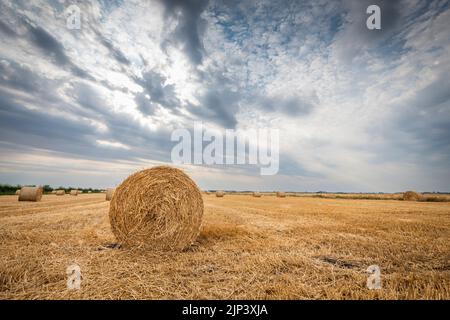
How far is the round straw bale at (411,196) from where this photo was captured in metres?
28.9

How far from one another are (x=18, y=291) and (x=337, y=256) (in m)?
4.86

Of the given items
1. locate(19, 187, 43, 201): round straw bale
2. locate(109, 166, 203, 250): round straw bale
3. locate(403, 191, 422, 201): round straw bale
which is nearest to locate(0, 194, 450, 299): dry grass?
locate(109, 166, 203, 250): round straw bale

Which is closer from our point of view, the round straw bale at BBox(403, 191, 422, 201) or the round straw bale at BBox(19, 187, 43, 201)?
the round straw bale at BBox(19, 187, 43, 201)

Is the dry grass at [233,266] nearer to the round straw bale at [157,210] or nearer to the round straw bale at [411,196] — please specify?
the round straw bale at [157,210]

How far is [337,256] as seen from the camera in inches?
190

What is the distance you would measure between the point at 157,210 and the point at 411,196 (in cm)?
3301

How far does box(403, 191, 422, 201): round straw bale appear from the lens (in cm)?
2893

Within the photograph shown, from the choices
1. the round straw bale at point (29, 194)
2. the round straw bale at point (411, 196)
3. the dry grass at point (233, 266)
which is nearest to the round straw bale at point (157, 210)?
the dry grass at point (233, 266)

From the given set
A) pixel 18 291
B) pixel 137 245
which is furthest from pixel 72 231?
pixel 18 291

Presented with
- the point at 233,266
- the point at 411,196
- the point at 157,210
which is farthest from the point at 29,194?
the point at 411,196

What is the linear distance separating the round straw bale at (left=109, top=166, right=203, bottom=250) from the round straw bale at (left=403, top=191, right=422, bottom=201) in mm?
31727

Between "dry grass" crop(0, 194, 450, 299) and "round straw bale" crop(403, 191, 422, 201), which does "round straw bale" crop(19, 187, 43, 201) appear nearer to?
"dry grass" crop(0, 194, 450, 299)

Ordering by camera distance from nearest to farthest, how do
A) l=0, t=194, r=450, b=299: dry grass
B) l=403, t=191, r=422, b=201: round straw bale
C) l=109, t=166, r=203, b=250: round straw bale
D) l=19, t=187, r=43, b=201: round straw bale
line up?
l=0, t=194, r=450, b=299: dry grass → l=109, t=166, r=203, b=250: round straw bale → l=19, t=187, r=43, b=201: round straw bale → l=403, t=191, r=422, b=201: round straw bale
